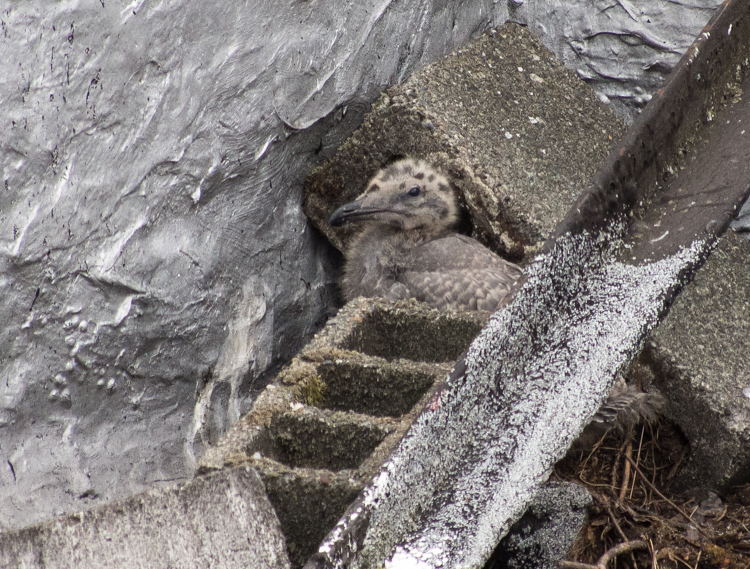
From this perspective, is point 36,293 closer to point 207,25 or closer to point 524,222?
point 207,25

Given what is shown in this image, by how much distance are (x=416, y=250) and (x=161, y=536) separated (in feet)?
6.12

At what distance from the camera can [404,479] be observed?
206 centimetres

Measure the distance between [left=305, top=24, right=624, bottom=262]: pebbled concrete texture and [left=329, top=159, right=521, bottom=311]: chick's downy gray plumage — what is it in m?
0.09

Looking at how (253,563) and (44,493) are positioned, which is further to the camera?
(44,493)

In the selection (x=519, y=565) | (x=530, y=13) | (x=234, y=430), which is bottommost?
(x=519, y=565)

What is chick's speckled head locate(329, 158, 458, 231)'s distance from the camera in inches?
144

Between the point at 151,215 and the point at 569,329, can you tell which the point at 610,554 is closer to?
the point at 569,329

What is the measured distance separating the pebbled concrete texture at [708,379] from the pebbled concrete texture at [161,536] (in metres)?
1.69

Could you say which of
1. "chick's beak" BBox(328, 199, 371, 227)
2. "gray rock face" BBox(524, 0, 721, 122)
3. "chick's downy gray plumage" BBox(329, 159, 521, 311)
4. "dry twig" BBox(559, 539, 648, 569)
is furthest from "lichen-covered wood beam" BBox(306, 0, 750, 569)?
"chick's beak" BBox(328, 199, 371, 227)

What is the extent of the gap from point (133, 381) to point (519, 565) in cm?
138

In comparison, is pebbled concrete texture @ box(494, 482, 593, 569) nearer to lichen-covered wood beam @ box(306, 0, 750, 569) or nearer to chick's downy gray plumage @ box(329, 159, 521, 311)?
lichen-covered wood beam @ box(306, 0, 750, 569)

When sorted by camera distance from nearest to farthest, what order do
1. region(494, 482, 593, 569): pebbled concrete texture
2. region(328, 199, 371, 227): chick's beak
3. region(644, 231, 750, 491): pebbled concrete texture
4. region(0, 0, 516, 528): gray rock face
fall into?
1. region(0, 0, 516, 528): gray rock face
2. region(494, 482, 593, 569): pebbled concrete texture
3. region(644, 231, 750, 491): pebbled concrete texture
4. region(328, 199, 371, 227): chick's beak

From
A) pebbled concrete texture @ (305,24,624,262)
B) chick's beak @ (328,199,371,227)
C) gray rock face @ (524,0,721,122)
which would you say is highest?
gray rock face @ (524,0,721,122)

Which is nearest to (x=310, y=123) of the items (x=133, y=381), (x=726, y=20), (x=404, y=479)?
(x=133, y=381)
